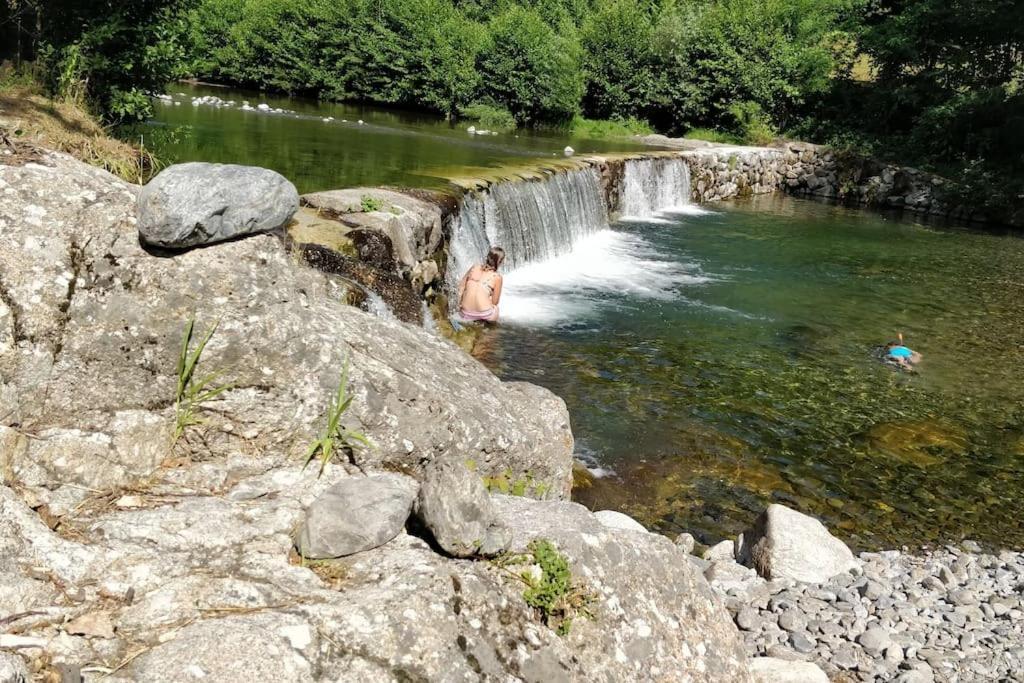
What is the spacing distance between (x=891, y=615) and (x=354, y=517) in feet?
13.4

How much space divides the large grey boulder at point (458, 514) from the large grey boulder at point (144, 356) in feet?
2.57

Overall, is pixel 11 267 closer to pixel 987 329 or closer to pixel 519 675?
pixel 519 675

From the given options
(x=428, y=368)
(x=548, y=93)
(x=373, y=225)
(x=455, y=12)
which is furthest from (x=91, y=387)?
(x=455, y=12)

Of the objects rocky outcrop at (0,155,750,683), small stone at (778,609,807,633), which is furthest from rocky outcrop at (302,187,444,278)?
small stone at (778,609,807,633)

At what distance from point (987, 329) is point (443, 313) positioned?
362 inches

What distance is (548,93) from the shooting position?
3353cm

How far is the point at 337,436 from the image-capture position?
13.5 feet

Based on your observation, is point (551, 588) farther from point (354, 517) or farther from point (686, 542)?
point (686, 542)

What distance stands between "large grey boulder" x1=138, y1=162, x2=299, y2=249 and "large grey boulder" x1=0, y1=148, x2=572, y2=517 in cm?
9

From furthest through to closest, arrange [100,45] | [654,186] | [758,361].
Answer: [654,186] → [758,361] → [100,45]

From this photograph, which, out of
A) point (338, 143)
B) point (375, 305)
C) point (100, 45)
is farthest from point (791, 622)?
point (338, 143)

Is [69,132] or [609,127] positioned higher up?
[609,127]

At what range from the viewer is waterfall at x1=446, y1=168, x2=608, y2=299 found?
12969mm

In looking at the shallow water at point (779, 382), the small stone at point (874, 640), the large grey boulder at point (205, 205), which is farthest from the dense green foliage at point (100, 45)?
the small stone at point (874, 640)
